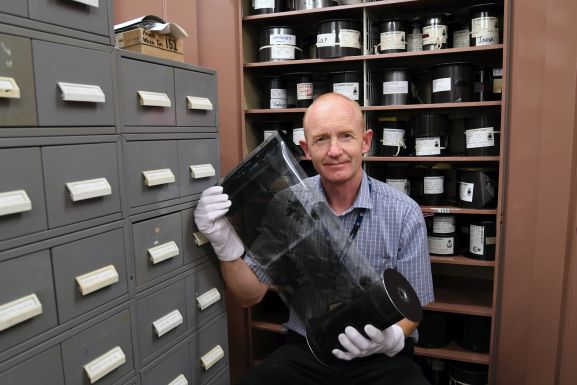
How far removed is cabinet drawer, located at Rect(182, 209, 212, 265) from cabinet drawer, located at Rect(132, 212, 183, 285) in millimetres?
26

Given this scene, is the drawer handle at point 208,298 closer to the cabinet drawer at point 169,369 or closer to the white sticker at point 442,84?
the cabinet drawer at point 169,369

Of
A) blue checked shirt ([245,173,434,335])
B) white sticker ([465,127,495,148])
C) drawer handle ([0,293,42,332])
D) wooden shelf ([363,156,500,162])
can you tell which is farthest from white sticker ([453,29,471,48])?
drawer handle ([0,293,42,332])

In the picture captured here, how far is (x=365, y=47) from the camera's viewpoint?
1.94 meters

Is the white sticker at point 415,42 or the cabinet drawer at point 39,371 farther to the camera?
the white sticker at point 415,42

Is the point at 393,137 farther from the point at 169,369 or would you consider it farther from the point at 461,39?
the point at 169,369

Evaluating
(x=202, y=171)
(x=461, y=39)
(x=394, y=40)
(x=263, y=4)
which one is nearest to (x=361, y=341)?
(x=202, y=171)

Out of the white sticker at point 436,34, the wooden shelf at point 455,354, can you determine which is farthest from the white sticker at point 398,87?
the wooden shelf at point 455,354

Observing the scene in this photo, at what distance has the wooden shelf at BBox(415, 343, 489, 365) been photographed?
189cm

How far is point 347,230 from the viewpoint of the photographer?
1.53m

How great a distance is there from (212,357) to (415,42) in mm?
1606

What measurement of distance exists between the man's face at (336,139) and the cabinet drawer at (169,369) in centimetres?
79

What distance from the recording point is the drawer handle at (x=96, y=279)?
1.04m

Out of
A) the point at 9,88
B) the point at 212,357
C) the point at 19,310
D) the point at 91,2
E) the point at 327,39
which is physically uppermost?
the point at 327,39

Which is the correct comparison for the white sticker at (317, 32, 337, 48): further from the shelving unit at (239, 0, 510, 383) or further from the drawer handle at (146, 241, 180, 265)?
the drawer handle at (146, 241, 180, 265)
